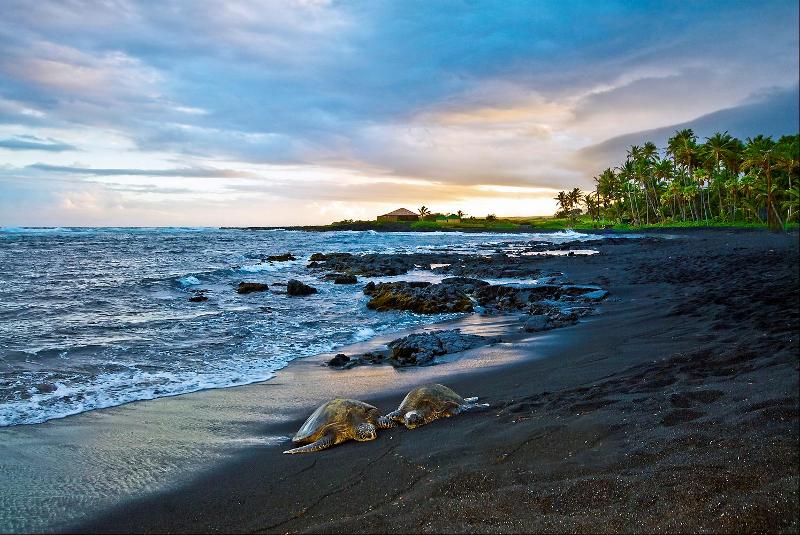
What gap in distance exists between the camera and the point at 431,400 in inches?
234

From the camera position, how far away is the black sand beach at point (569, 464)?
299cm

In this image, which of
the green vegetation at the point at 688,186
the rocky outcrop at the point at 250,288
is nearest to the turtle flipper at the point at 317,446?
the rocky outcrop at the point at 250,288

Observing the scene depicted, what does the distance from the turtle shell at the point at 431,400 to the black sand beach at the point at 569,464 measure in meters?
0.32

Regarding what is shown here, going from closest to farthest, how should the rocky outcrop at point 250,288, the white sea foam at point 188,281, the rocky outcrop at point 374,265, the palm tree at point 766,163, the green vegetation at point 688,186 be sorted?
the palm tree at point 766,163, the rocky outcrop at point 250,288, the white sea foam at point 188,281, the rocky outcrop at point 374,265, the green vegetation at point 688,186

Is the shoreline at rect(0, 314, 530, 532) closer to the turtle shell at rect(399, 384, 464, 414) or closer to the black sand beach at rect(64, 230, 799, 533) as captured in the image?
the black sand beach at rect(64, 230, 799, 533)

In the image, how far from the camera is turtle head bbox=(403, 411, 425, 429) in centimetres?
563

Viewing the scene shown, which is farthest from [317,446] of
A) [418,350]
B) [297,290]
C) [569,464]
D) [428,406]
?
[297,290]

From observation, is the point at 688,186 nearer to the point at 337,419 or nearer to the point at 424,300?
the point at 424,300

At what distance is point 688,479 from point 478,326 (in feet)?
30.0

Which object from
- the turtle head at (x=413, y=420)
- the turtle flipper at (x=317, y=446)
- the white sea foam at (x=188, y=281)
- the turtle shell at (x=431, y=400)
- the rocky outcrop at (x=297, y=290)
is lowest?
the turtle flipper at (x=317, y=446)

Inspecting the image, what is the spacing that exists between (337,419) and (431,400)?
1.14 metres

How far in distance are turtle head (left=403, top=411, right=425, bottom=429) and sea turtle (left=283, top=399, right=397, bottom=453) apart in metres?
0.17

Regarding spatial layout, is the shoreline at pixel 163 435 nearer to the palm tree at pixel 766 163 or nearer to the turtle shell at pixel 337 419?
the turtle shell at pixel 337 419

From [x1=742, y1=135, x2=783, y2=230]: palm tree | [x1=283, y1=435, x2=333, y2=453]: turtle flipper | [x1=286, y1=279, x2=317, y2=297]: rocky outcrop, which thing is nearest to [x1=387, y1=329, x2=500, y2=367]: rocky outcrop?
[x1=283, y1=435, x2=333, y2=453]: turtle flipper
